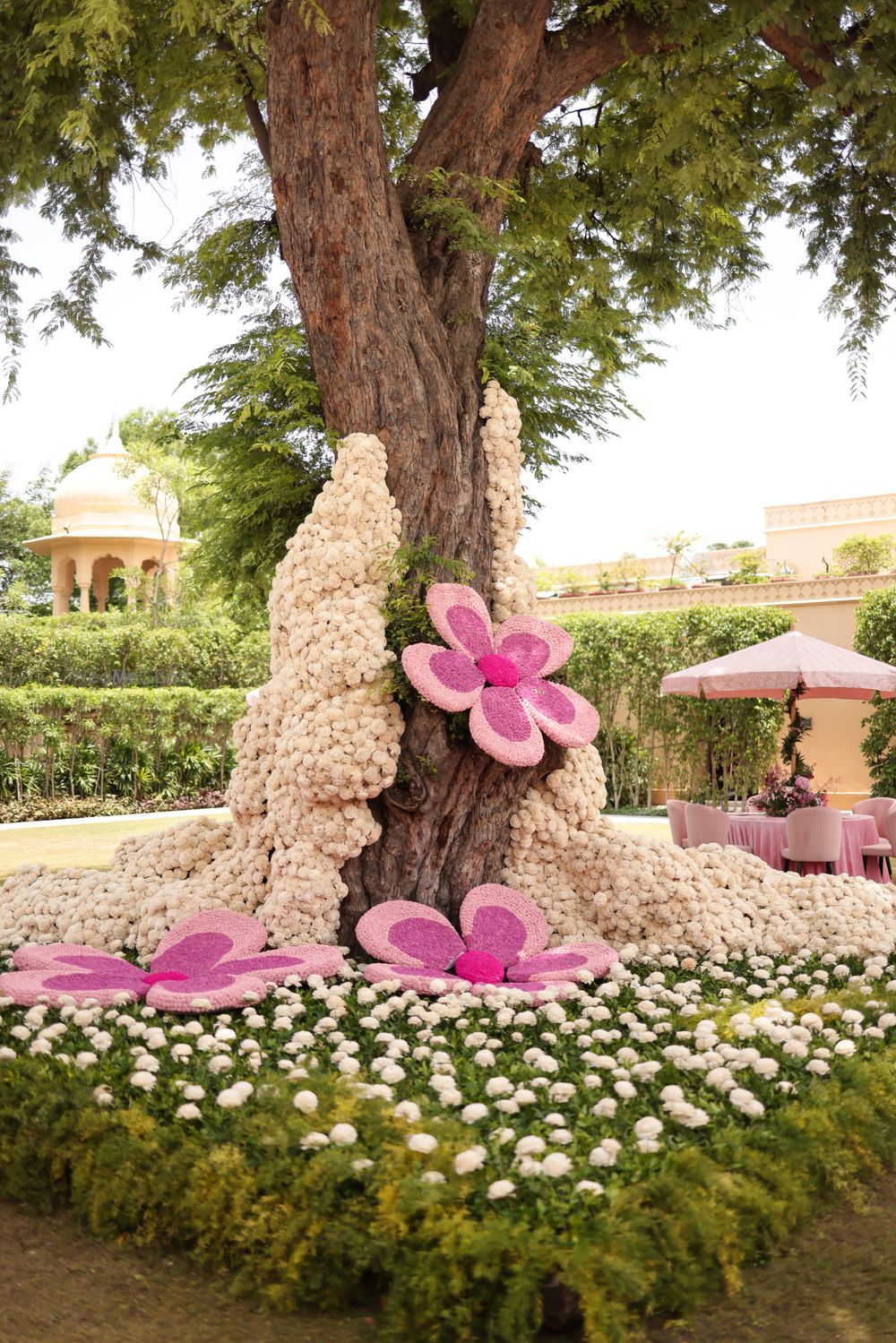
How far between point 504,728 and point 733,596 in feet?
48.1

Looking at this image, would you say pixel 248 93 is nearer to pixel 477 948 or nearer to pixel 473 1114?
pixel 477 948

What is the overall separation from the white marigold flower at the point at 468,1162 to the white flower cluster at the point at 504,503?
3565mm

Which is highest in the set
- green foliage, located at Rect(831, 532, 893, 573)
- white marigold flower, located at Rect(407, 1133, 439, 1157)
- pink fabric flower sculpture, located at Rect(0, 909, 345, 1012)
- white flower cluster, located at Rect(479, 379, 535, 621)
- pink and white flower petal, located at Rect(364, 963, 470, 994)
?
green foliage, located at Rect(831, 532, 893, 573)

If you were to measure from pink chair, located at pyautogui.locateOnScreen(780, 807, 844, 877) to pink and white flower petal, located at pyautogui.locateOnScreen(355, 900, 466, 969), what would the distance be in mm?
4647

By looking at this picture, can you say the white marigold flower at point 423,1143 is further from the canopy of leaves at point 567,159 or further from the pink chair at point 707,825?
the pink chair at point 707,825

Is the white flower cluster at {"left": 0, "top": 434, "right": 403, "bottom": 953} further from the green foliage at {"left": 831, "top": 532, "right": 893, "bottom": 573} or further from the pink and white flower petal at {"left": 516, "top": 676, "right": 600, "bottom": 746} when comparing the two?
the green foliage at {"left": 831, "top": 532, "right": 893, "bottom": 573}

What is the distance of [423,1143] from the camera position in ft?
8.93

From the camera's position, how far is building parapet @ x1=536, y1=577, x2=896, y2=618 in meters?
18.1

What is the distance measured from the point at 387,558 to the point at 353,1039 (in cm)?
244

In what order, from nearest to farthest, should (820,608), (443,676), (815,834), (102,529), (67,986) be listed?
(67,986) → (443,676) → (815,834) → (820,608) → (102,529)

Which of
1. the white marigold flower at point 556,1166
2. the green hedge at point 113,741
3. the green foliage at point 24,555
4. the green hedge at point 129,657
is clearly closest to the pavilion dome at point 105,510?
the green hedge at point 129,657

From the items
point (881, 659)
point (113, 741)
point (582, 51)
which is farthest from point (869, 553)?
point (582, 51)

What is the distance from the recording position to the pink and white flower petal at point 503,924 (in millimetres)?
5047

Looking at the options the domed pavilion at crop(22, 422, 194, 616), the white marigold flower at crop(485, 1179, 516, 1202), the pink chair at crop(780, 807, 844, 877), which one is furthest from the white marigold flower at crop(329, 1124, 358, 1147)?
the domed pavilion at crop(22, 422, 194, 616)
